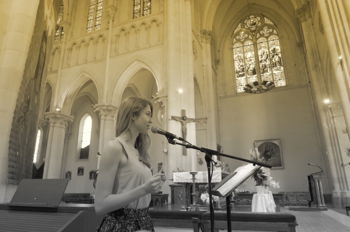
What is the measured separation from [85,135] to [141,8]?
31.9ft

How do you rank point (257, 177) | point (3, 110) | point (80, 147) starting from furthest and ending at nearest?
point (80, 147) < point (257, 177) < point (3, 110)

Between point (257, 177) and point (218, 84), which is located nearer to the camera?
point (257, 177)

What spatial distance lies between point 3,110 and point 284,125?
622 inches

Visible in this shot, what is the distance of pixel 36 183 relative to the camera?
124 inches

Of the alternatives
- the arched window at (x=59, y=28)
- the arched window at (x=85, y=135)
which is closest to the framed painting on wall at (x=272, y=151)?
the arched window at (x=85, y=135)

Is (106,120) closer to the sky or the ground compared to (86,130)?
closer to the ground

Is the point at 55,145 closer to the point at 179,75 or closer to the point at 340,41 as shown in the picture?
the point at 179,75

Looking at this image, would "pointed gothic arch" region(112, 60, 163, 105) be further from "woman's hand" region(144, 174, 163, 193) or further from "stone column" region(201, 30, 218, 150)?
"woman's hand" region(144, 174, 163, 193)

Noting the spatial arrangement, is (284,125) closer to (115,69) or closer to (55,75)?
(115,69)

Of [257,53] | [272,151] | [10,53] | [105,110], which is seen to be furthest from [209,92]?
[10,53]

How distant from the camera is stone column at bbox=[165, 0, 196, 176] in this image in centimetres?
1087

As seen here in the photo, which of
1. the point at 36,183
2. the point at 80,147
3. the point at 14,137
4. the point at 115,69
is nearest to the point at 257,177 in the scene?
the point at 36,183

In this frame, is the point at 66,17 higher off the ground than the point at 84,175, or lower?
higher

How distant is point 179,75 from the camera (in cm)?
1202
